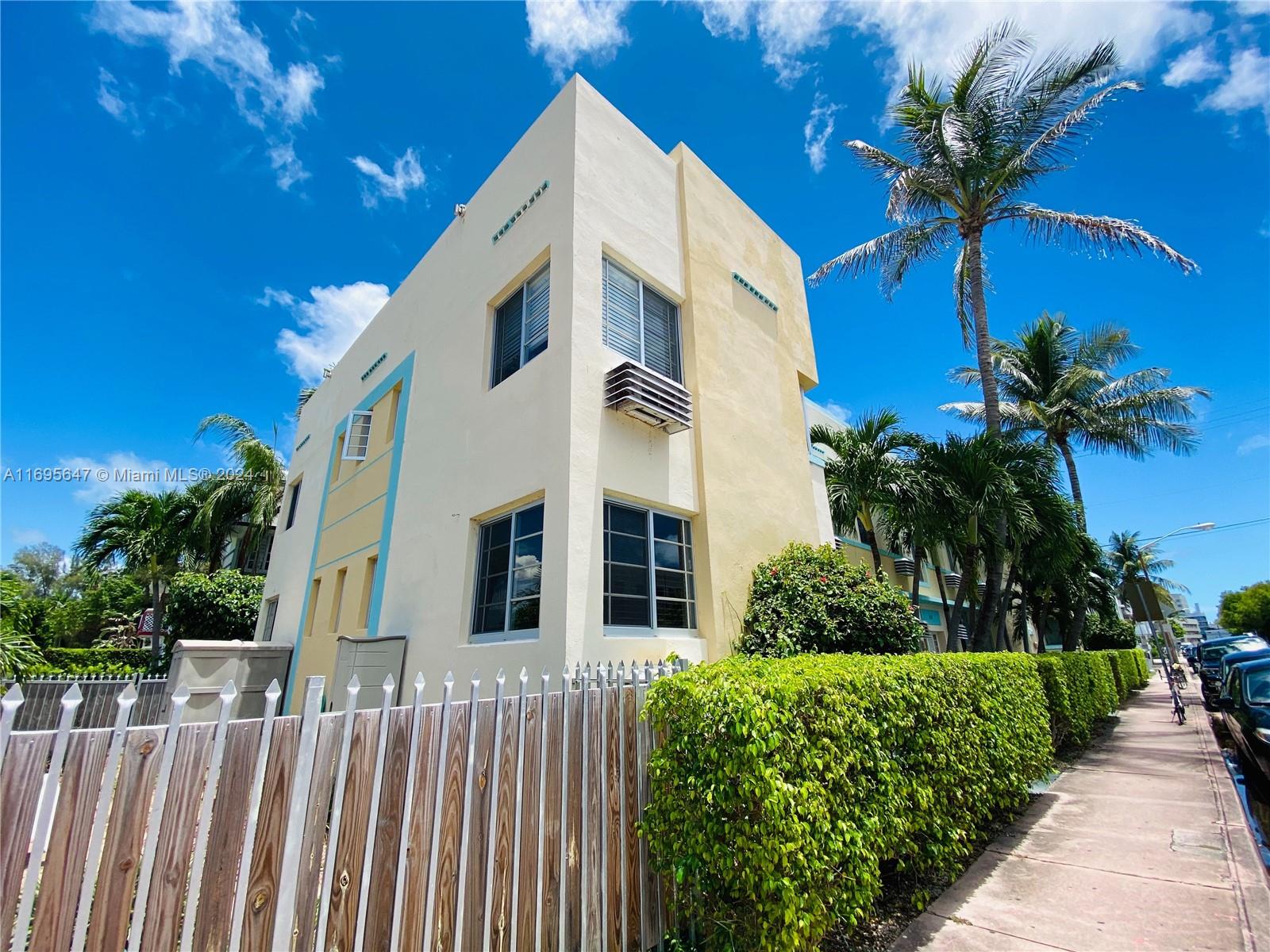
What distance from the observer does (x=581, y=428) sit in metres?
6.26

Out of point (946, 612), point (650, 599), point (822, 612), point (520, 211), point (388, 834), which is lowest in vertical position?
point (388, 834)

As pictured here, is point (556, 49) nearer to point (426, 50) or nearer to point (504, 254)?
point (426, 50)

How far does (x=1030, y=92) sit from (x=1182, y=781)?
14213mm

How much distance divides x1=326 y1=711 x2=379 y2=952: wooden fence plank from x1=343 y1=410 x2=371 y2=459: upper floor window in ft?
33.3

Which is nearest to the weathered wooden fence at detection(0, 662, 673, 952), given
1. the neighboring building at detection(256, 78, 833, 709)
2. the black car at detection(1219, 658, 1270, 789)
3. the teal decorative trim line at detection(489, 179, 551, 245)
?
the neighboring building at detection(256, 78, 833, 709)

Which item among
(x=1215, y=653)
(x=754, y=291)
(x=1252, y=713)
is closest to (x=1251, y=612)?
(x=1215, y=653)

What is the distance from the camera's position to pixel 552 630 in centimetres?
564

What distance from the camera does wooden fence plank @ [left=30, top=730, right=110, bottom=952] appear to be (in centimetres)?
177

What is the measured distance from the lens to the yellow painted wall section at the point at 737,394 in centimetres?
748

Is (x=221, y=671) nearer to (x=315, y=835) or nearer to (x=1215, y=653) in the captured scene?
(x=315, y=835)

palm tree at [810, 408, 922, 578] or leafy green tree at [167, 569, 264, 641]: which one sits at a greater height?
palm tree at [810, 408, 922, 578]

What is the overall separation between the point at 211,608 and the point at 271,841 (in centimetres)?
1733

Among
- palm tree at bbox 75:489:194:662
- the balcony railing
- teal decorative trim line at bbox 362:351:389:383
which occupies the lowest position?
the balcony railing

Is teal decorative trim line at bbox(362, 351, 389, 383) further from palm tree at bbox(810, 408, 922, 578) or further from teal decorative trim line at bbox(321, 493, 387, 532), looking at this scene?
palm tree at bbox(810, 408, 922, 578)
